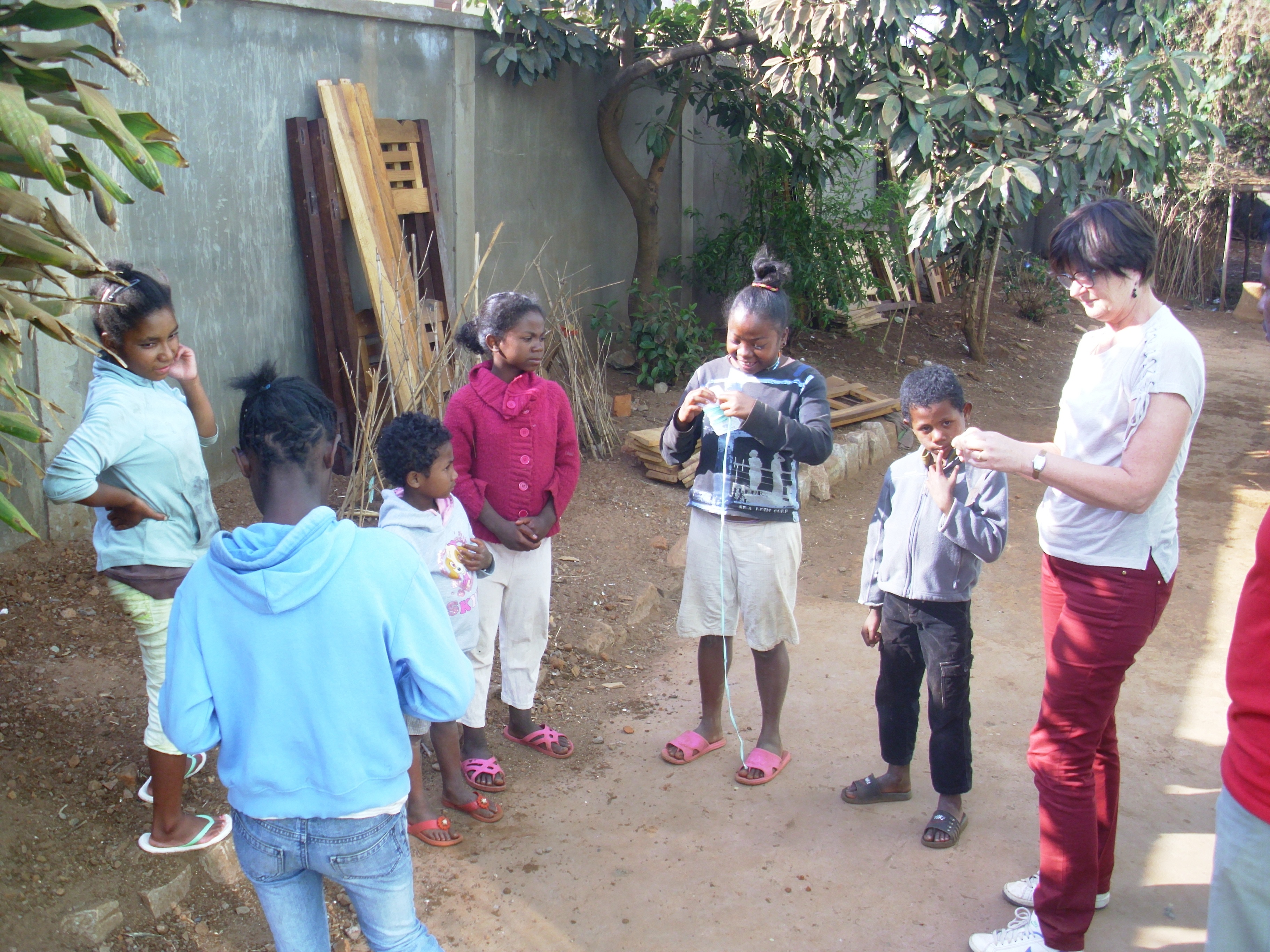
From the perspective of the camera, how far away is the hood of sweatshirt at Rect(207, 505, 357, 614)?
1645mm

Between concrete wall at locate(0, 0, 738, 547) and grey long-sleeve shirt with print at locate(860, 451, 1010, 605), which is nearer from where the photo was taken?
grey long-sleeve shirt with print at locate(860, 451, 1010, 605)

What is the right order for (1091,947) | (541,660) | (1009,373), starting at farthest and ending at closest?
(1009,373), (541,660), (1091,947)

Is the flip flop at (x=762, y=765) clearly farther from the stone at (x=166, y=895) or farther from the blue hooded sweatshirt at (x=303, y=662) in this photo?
the blue hooded sweatshirt at (x=303, y=662)

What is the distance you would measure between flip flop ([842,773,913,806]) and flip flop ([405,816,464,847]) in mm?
1218

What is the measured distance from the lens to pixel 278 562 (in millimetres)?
1649

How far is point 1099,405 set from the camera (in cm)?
232

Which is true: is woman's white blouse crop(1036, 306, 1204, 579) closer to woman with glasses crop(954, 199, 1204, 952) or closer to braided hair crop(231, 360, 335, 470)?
woman with glasses crop(954, 199, 1204, 952)

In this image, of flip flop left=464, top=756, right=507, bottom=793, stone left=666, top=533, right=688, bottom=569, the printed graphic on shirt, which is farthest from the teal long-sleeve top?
stone left=666, top=533, right=688, bottom=569

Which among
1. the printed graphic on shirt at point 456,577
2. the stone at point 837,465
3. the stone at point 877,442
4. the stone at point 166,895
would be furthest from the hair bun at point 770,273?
the stone at point 877,442

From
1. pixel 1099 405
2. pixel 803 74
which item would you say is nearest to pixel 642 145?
pixel 803 74

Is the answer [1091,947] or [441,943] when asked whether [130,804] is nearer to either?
[441,943]

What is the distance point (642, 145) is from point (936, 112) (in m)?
3.20

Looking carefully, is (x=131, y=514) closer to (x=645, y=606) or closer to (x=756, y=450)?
(x=756, y=450)

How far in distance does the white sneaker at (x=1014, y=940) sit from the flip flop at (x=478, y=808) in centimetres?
138
